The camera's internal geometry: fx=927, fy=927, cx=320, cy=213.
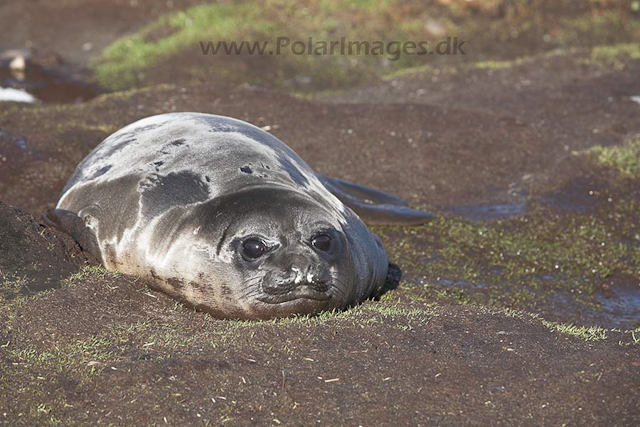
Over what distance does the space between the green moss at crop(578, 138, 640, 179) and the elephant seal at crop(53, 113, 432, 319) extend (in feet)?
10.7

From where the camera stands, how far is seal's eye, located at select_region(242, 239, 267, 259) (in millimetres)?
4773

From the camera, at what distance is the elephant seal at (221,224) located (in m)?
4.78

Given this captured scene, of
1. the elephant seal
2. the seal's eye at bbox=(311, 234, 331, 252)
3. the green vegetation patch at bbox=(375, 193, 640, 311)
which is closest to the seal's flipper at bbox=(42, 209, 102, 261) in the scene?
the elephant seal

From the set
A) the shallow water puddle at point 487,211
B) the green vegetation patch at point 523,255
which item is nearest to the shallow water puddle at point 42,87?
the shallow water puddle at point 487,211

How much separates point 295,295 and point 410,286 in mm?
1586

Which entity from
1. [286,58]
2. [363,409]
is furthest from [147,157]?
[286,58]

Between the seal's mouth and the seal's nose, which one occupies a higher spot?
the seal's nose

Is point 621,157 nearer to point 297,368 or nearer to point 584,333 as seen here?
point 584,333

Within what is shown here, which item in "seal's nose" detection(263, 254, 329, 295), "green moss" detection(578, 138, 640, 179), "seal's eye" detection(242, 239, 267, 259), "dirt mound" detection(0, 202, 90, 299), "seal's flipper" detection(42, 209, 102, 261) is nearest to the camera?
"seal's nose" detection(263, 254, 329, 295)

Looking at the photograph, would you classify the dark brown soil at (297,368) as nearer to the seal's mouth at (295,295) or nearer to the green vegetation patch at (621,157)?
the seal's mouth at (295,295)

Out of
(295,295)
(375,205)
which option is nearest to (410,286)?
(375,205)

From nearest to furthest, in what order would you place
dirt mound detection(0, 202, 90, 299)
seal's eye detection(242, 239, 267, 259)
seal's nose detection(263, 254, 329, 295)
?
seal's nose detection(263, 254, 329, 295) < seal's eye detection(242, 239, 267, 259) < dirt mound detection(0, 202, 90, 299)

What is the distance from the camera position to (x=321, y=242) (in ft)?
15.9

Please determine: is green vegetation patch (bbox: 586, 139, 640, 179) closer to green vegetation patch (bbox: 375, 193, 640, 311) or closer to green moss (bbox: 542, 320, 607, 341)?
green vegetation patch (bbox: 375, 193, 640, 311)
